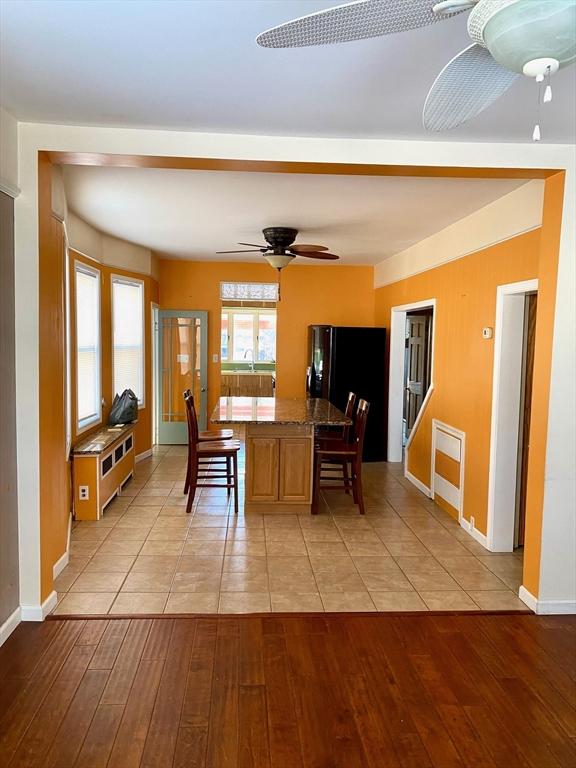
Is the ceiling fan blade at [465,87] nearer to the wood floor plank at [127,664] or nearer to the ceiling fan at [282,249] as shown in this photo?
the wood floor plank at [127,664]

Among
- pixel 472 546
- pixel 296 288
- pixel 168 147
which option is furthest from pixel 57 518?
pixel 296 288

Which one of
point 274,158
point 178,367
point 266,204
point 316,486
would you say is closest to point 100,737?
point 274,158

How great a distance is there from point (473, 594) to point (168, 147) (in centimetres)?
310

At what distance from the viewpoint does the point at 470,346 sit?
4410 millimetres

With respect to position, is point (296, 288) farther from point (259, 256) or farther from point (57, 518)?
point (57, 518)

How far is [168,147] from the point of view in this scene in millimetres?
2725

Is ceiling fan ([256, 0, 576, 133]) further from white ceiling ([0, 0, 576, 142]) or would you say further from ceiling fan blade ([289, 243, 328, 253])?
ceiling fan blade ([289, 243, 328, 253])

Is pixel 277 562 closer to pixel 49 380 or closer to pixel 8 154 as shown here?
pixel 49 380

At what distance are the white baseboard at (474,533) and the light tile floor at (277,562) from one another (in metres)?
0.05

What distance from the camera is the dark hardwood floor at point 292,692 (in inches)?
79.3

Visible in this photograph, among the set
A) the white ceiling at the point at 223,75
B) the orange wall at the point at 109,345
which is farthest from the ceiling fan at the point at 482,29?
the orange wall at the point at 109,345

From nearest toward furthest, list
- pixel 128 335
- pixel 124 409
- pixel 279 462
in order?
pixel 279 462 → pixel 124 409 → pixel 128 335

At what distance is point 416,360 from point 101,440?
13.7ft

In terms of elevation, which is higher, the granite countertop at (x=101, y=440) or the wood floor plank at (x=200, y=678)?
the granite countertop at (x=101, y=440)
